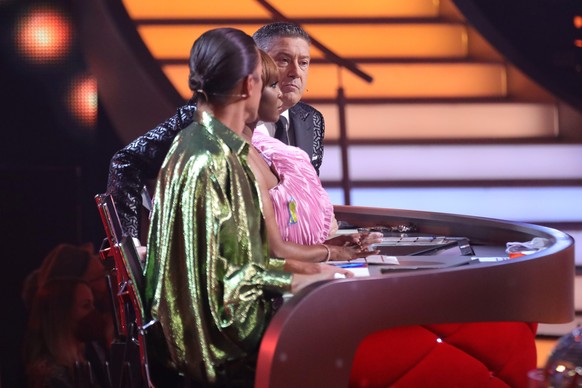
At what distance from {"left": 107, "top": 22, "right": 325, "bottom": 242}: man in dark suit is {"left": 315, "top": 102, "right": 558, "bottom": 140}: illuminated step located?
6.94 feet

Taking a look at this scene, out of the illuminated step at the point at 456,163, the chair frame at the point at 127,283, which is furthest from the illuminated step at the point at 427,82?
the chair frame at the point at 127,283

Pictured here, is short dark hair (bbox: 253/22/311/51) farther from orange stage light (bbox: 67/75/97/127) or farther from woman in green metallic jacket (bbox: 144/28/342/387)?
orange stage light (bbox: 67/75/97/127)

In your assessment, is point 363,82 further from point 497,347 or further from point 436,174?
point 497,347

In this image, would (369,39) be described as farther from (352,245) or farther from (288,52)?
(352,245)

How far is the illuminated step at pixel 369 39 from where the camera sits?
6316mm

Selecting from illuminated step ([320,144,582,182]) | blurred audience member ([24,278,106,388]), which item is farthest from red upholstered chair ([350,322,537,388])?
illuminated step ([320,144,582,182])

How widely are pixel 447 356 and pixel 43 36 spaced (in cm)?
336

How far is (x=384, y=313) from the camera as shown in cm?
237

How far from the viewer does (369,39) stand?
638 centimetres

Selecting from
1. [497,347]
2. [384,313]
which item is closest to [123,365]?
[384,313]

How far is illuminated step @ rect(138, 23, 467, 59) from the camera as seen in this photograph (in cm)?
632

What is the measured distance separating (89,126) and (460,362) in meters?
3.17

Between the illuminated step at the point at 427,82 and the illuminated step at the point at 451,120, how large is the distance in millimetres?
113

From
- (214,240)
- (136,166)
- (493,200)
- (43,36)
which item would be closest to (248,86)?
(214,240)
